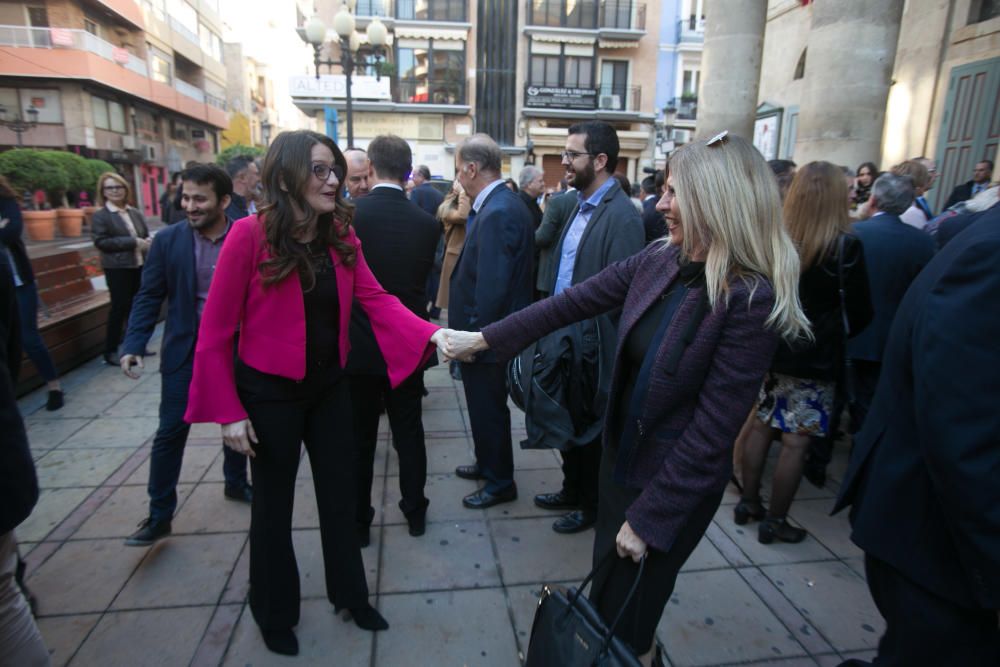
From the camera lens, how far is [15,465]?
163cm

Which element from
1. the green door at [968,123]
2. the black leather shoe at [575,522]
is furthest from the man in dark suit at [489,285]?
the green door at [968,123]

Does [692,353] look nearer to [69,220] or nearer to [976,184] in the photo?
[976,184]

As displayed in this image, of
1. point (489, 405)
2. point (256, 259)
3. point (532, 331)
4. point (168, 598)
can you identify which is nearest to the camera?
point (256, 259)

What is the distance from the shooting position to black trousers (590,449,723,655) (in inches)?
69.9

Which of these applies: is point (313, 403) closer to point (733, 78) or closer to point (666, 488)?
point (666, 488)

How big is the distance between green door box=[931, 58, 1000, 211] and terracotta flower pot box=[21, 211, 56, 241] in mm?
20691

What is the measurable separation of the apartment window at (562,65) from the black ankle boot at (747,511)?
3157 cm

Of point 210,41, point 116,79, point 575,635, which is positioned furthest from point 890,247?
point 210,41

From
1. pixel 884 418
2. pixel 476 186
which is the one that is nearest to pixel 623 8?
pixel 476 186

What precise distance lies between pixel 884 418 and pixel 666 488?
0.62m

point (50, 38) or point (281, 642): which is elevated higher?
point (50, 38)

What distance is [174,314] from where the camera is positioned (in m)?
3.21

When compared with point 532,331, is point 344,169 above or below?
above

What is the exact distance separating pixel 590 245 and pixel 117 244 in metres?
5.27
